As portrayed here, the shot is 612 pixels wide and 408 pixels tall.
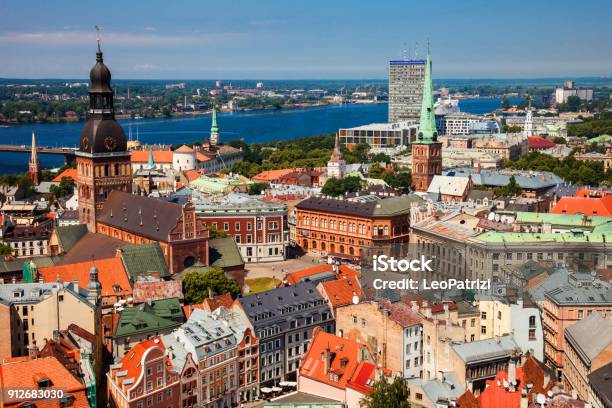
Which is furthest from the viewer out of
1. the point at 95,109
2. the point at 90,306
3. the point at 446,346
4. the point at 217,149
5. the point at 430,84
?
the point at 217,149

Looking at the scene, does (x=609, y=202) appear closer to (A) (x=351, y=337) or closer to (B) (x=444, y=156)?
(A) (x=351, y=337)

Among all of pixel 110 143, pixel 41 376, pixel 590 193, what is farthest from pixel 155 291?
pixel 590 193

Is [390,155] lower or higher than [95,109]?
lower

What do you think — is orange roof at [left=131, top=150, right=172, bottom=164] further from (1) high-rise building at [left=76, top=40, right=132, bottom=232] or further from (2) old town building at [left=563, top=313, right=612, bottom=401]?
(2) old town building at [left=563, top=313, right=612, bottom=401]

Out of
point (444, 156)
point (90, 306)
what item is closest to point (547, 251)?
point (90, 306)

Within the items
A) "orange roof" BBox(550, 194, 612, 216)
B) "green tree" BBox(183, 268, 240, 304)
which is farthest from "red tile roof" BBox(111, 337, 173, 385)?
"orange roof" BBox(550, 194, 612, 216)

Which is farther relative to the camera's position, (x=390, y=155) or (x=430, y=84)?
(x=390, y=155)

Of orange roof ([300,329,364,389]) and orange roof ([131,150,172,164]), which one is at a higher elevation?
orange roof ([131,150,172,164])
